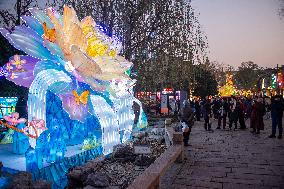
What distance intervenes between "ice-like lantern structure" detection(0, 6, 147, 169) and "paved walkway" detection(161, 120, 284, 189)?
2173mm

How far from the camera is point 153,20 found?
18.1m

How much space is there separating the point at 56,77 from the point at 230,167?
17.0ft

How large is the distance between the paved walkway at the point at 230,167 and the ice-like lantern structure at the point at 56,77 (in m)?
2.17

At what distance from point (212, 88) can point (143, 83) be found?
32993 millimetres

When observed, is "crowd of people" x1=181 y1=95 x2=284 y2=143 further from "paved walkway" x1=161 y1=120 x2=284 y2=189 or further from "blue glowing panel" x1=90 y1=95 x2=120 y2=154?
"blue glowing panel" x1=90 y1=95 x2=120 y2=154

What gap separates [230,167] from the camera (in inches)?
325

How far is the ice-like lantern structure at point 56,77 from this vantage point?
662 centimetres

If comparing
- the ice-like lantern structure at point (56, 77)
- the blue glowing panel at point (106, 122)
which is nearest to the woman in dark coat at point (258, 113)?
the blue glowing panel at point (106, 122)

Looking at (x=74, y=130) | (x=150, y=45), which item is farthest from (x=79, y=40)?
(x=150, y=45)

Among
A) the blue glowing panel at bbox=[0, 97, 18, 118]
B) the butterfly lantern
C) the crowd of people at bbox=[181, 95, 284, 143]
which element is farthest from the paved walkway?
the blue glowing panel at bbox=[0, 97, 18, 118]

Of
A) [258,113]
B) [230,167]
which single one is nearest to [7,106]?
[230,167]

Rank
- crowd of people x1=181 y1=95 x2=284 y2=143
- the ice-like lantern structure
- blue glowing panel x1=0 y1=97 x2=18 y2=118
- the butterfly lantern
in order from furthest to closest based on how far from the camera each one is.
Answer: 1. crowd of people x1=181 y1=95 x2=284 y2=143
2. blue glowing panel x1=0 y1=97 x2=18 y2=118
3. the butterfly lantern
4. the ice-like lantern structure

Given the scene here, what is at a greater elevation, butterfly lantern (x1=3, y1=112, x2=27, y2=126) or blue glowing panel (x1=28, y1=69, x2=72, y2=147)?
blue glowing panel (x1=28, y1=69, x2=72, y2=147)

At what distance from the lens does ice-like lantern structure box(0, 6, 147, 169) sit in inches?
261
